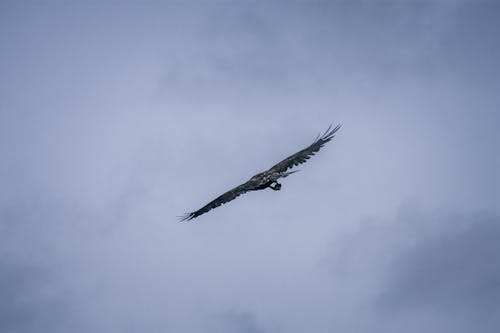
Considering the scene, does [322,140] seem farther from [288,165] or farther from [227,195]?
[227,195]

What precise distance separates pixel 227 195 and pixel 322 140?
870 centimetres

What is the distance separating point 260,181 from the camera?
42562 mm

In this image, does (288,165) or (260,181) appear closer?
(260,181)

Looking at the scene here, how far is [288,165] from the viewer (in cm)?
4541

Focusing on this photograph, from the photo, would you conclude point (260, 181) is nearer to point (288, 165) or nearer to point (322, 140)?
point (288, 165)

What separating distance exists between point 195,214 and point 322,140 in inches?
420

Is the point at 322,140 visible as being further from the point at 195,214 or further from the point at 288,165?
the point at 195,214

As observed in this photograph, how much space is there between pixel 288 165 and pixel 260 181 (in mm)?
3622

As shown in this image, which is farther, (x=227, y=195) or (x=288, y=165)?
(x=288, y=165)

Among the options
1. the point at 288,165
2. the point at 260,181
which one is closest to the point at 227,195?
the point at 260,181

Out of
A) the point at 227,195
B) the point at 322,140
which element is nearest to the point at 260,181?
the point at 227,195

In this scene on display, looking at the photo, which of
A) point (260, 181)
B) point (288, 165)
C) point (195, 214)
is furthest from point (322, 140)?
point (195, 214)

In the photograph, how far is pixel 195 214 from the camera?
141ft

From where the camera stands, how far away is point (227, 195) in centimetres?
4238
